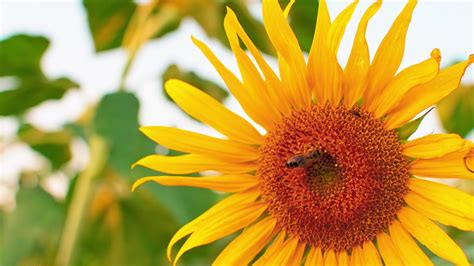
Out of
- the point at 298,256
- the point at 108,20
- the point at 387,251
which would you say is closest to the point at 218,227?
the point at 298,256

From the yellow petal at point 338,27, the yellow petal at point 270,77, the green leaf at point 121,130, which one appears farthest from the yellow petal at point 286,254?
the green leaf at point 121,130

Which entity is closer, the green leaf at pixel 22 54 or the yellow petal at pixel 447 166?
the yellow petal at pixel 447 166

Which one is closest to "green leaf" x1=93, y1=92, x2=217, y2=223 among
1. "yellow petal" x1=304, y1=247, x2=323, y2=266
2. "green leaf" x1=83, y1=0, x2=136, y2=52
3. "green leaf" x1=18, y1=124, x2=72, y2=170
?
"yellow petal" x1=304, y1=247, x2=323, y2=266

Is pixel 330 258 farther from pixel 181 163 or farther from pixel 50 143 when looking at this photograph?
pixel 50 143

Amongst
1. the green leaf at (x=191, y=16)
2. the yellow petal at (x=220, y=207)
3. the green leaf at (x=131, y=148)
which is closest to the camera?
the yellow petal at (x=220, y=207)

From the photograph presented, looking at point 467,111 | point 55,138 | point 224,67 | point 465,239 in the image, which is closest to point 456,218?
point 224,67

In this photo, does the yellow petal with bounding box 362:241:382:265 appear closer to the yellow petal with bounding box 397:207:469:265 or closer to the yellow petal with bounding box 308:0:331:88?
the yellow petal with bounding box 397:207:469:265

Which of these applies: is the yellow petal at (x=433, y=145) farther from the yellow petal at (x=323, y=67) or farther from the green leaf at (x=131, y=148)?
the green leaf at (x=131, y=148)

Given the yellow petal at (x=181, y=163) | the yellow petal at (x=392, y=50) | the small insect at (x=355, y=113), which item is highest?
the yellow petal at (x=392, y=50)
